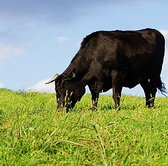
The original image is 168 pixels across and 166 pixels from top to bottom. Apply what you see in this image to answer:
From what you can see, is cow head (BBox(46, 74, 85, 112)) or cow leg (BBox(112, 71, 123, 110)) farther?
cow leg (BBox(112, 71, 123, 110))

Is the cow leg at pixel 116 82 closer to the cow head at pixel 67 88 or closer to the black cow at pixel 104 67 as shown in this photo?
the black cow at pixel 104 67

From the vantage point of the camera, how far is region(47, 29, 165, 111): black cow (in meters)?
11.7

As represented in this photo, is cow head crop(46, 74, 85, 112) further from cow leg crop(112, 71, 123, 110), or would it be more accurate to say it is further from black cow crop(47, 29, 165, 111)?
cow leg crop(112, 71, 123, 110)

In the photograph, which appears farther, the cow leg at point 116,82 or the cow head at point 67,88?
the cow leg at point 116,82

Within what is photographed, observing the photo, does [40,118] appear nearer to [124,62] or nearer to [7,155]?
[7,155]

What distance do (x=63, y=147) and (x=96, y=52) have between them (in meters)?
7.25

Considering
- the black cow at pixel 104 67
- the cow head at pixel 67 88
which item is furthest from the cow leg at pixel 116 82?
the cow head at pixel 67 88

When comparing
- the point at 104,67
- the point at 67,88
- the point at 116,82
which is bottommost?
the point at 67,88

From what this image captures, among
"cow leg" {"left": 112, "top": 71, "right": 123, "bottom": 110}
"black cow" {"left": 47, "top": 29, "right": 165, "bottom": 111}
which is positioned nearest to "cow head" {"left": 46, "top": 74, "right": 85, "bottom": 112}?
"black cow" {"left": 47, "top": 29, "right": 165, "bottom": 111}

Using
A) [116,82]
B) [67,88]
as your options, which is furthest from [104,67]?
[67,88]

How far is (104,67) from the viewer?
11719 mm

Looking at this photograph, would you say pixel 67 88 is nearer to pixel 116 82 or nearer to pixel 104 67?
pixel 104 67

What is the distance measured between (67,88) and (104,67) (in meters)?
1.40

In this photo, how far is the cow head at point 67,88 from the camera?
37.3 ft
